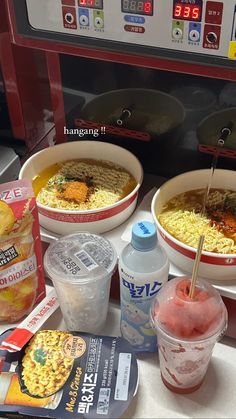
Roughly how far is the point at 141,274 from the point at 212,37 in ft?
1.10

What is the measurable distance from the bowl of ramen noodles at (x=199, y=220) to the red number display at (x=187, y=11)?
30 cm

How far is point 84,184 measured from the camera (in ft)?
3.11

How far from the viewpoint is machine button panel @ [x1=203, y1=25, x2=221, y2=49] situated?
2.22 ft

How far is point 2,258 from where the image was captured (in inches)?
30.6

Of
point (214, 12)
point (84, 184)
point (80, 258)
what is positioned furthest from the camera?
point (84, 184)

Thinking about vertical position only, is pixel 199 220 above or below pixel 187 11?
below

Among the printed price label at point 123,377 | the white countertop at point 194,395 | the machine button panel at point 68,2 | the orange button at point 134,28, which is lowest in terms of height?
the white countertop at point 194,395

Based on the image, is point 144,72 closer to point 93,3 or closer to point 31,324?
point 93,3

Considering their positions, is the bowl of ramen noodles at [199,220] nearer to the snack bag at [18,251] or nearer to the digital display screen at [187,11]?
the snack bag at [18,251]

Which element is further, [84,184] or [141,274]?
[84,184]

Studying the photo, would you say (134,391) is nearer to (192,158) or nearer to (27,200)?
(27,200)

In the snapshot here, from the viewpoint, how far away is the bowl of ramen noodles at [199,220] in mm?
777

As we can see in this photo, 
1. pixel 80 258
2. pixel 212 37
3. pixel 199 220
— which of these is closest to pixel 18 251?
pixel 80 258

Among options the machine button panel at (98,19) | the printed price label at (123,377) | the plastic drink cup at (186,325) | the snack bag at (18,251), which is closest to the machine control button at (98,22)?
the machine button panel at (98,19)
